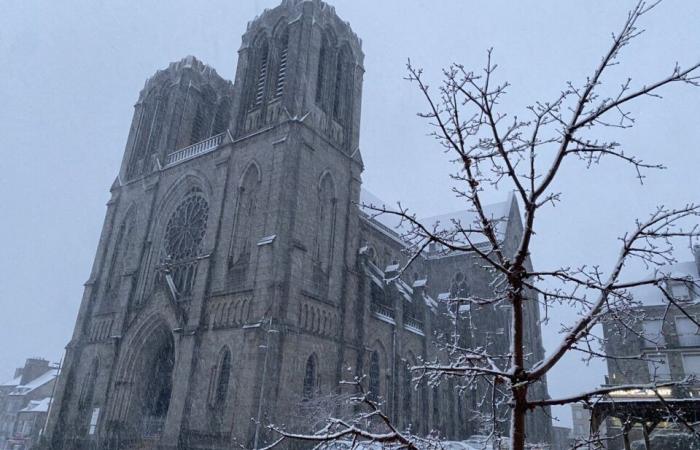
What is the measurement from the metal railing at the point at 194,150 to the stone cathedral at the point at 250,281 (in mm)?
113

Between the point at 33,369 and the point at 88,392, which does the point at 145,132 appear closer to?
the point at 88,392

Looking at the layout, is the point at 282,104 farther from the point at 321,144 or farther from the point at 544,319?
the point at 544,319

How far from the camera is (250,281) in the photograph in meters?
21.9

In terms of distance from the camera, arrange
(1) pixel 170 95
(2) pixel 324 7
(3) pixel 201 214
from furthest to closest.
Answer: (1) pixel 170 95, (2) pixel 324 7, (3) pixel 201 214

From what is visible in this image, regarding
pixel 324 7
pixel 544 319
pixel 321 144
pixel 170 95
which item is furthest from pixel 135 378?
pixel 544 319

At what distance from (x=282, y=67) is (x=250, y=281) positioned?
41.3ft

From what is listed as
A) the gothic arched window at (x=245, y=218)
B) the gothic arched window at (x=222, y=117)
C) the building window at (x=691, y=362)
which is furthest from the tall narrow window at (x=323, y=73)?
the building window at (x=691, y=362)

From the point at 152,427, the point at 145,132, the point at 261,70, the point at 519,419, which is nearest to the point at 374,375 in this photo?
the point at 152,427

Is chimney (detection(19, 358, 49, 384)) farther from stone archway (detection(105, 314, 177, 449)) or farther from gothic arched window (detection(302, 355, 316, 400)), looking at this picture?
gothic arched window (detection(302, 355, 316, 400))

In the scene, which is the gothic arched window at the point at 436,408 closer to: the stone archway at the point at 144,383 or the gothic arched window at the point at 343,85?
the stone archway at the point at 144,383

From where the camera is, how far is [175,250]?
2788cm

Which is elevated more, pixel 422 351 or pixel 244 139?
pixel 244 139

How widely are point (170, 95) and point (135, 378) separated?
1887 centimetres

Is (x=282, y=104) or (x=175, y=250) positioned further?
(x=175, y=250)
